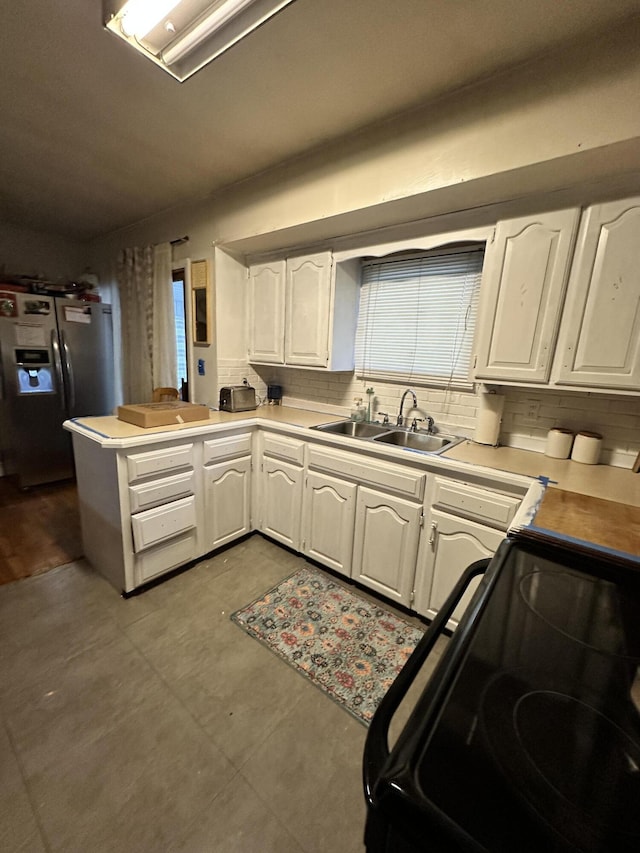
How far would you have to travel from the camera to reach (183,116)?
6.08 ft

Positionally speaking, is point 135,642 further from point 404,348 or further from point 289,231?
point 289,231

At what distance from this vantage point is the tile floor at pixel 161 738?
1.09m

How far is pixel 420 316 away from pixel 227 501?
1799 millimetres

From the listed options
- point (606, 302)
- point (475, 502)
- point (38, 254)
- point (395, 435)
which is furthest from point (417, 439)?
point (38, 254)

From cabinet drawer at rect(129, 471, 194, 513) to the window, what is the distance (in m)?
1.43

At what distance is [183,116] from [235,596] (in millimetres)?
2610

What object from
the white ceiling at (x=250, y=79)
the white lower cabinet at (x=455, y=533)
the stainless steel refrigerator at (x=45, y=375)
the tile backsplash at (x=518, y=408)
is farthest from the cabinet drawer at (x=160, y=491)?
the stainless steel refrigerator at (x=45, y=375)

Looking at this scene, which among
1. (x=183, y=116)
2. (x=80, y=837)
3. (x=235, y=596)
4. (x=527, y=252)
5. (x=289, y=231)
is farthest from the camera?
(x=289, y=231)

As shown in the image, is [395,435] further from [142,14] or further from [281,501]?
[142,14]

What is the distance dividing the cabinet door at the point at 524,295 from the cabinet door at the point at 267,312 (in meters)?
1.45

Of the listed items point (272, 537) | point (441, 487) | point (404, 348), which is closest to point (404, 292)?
point (404, 348)

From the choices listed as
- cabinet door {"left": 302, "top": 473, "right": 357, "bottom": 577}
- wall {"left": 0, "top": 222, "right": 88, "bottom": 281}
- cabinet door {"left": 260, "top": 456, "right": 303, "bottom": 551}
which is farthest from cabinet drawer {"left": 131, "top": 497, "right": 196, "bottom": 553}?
wall {"left": 0, "top": 222, "right": 88, "bottom": 281}

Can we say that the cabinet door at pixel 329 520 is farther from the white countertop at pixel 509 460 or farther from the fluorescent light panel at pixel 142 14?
the fluorescent light panel at pixel 142 14

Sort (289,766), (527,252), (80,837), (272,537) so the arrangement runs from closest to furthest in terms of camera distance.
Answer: (80,837) < (289,766) < (527,252) < (272,537)
